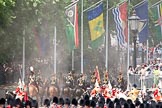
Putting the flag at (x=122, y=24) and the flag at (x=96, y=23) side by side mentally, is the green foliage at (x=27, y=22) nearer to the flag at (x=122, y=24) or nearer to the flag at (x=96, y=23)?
the flag at (x=96, y=23)

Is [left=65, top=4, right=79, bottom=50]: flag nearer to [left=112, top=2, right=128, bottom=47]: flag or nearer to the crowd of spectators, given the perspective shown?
[left=112, top=2, right=128, bottom=47]: flag

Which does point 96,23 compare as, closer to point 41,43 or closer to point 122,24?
point 122,24

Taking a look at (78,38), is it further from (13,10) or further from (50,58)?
(13,10)

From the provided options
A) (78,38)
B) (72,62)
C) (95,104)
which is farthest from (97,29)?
(95,104)

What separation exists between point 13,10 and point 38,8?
334 centimetres

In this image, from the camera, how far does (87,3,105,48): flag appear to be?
4472 centimetres

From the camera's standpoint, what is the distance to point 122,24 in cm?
4575

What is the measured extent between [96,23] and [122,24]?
1.90 metres

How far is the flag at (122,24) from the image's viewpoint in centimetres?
4547

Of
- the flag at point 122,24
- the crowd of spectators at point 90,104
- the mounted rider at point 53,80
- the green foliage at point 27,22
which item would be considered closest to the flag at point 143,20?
the flag at point 122,24

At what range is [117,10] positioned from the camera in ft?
151

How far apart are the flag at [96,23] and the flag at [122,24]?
111cm

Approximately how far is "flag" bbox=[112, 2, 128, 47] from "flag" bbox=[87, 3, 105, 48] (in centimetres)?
111


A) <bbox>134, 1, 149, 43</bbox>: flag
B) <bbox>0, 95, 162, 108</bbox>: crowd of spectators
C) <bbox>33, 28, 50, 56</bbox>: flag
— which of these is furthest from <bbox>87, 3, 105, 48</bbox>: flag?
<bbox>0, 95, 162, 108</bbox>: crowd of spectators
